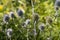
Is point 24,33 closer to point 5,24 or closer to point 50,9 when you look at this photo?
point 5,24

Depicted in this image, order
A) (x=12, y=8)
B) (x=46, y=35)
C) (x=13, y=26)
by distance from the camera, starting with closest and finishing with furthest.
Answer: (x=46, y=35), (x=13, y=26), (x=12, y=8)

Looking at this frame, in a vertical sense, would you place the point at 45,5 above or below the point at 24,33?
above

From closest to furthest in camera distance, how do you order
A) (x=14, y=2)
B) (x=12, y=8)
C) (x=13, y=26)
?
(x=13, y=26), (x=12, y=8), (x=14, y=2)

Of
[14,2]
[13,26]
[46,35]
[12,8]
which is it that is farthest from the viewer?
[14,2]

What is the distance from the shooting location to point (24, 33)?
2240 millimetres

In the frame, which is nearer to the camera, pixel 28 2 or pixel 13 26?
pixel 13 26

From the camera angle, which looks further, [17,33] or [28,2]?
[28,2]

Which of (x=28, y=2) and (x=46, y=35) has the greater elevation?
(x=28, y=2)

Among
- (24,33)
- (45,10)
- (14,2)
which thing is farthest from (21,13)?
(14,2)

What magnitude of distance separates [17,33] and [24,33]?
8cm

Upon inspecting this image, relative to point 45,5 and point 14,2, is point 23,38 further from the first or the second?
point 14,2

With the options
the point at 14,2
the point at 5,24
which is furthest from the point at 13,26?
the point at 14,2

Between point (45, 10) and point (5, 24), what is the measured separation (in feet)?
1.40

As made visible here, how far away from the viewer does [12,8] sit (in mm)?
2525
